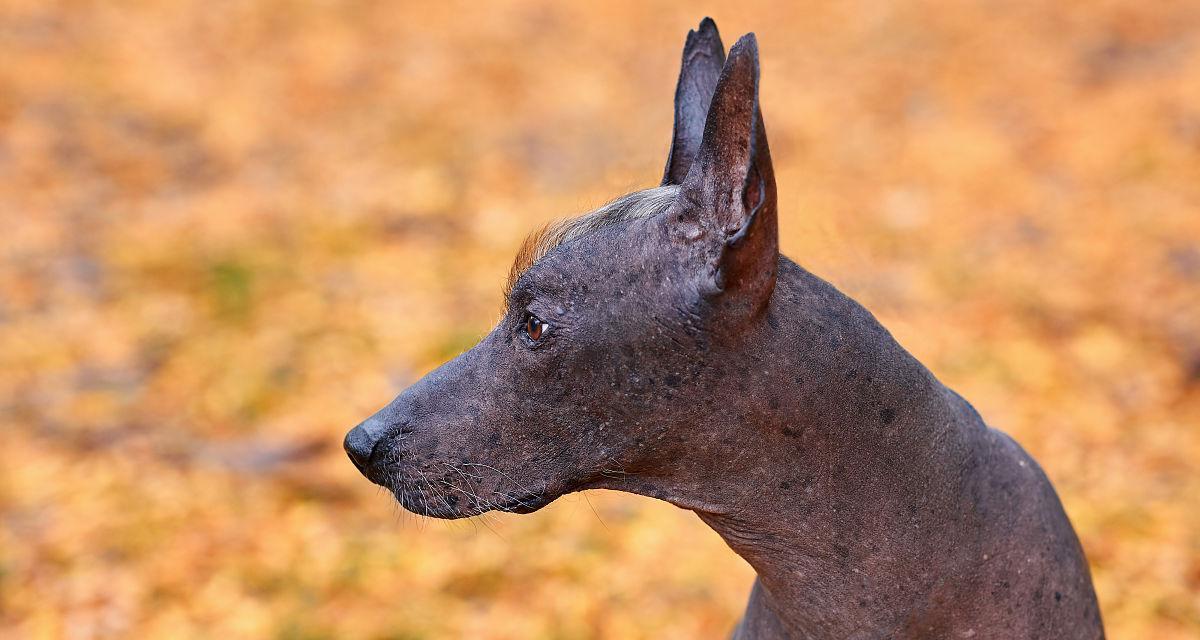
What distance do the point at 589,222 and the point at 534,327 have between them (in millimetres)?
214

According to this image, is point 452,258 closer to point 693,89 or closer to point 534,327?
point 693,89

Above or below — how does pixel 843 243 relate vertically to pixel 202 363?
below

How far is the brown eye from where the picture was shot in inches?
77.0

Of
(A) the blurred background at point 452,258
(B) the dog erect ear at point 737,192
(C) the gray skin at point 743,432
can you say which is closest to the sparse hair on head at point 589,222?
(C) the gray skin at point 743,432

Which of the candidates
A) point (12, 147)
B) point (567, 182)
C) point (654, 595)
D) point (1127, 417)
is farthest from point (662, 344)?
point (12, 147)

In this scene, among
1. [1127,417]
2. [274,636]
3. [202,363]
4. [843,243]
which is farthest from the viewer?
[202,363]

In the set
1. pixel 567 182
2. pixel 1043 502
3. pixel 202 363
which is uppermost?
pixel 567 182

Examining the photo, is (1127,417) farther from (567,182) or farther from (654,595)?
(567,182)

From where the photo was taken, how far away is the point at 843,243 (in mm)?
2359

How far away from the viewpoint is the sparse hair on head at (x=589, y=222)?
1980mm

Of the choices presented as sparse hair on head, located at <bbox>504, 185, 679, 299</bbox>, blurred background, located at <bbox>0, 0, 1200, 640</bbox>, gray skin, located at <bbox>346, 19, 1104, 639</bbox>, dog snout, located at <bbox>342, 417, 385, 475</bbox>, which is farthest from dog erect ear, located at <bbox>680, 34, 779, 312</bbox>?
dog snout, located at <bbox>342, 417, 385, 475</bbox>

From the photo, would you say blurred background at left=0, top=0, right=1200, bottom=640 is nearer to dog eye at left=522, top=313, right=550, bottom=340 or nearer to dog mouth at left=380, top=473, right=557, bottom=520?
dog eye at left=522, top=313, right=550, bottom=340

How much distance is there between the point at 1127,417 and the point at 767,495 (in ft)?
13.0

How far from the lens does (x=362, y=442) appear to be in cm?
208
